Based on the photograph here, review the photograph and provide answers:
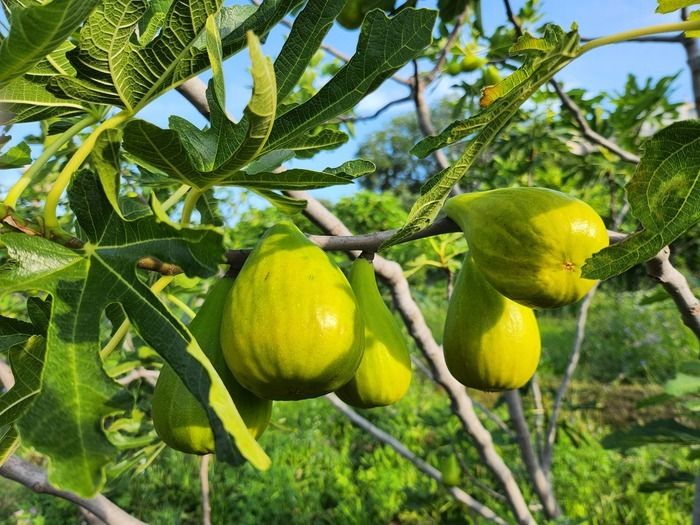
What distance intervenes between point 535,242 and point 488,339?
0.68 feet

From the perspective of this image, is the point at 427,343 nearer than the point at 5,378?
No

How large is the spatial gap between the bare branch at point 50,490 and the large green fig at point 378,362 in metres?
0.59

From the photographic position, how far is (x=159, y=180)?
0.99 meters

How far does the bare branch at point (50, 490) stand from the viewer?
113 cm

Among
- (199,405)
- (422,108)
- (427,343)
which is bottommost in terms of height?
(427,343)

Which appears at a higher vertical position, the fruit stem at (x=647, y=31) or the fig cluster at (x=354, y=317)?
the fruit stem at (x=647, y=31)

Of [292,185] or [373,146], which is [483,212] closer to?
[292,185]

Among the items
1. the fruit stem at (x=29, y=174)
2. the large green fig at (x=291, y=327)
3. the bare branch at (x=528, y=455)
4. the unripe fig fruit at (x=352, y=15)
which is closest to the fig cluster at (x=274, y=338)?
the large green fig at (x=291, y=327)

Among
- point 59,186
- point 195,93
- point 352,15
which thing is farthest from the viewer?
point 352,15

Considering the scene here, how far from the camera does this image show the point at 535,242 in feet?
2.48

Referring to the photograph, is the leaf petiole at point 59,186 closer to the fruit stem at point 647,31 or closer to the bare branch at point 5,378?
the fruit stem at point 647,31

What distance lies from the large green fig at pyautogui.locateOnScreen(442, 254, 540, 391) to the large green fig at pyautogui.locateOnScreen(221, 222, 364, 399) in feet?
0.76

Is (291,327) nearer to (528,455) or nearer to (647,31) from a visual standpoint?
(647,31)

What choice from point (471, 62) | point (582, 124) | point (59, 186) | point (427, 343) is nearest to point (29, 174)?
point (59, 186)
